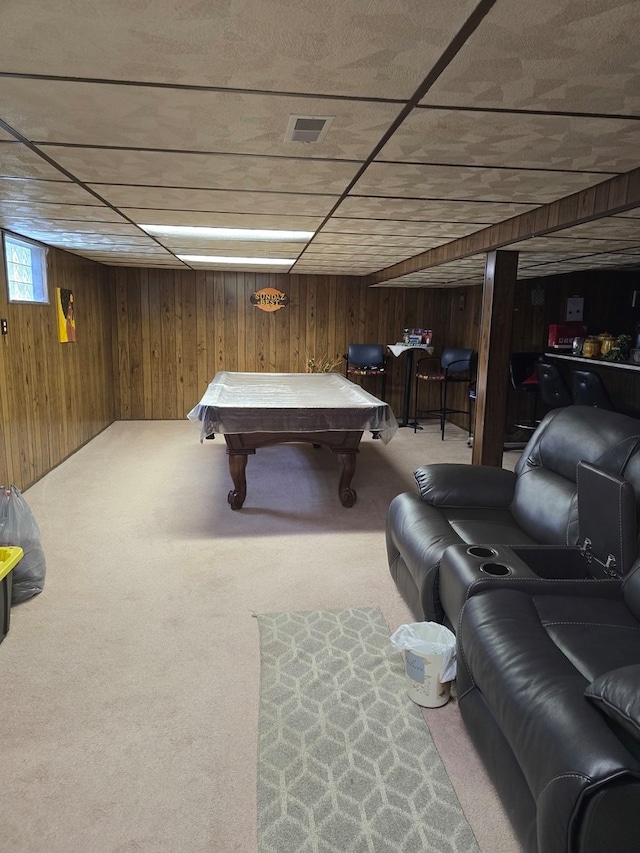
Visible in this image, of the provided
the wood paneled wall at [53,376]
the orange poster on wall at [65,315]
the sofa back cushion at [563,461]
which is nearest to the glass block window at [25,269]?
the wood paneled wall at [53,376]

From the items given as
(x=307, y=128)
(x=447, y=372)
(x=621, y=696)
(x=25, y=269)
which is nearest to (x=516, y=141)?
(x=307, y=128)

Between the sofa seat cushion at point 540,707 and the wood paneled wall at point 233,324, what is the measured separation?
227 inches

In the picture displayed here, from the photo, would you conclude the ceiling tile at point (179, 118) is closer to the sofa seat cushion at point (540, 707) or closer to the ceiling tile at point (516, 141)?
the ceiling tile at point (516, 141)

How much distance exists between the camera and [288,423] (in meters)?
3.89

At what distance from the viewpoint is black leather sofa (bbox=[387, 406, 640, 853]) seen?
3.96 ft

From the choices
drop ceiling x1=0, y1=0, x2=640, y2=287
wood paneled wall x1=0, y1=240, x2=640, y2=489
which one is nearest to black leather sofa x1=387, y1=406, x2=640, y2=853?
drop ceiling x1=0, y1=0, x2=640, y2=287

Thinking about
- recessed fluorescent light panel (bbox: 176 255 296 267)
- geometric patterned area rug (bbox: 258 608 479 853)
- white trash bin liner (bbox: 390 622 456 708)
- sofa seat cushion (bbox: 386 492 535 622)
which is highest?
recessed fluorescent light panel (bbox: 176 255 296 267)

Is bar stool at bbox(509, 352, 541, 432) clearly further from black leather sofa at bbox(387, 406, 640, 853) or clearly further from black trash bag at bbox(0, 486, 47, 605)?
black trash bag at bbox(0, 486, 47, 605)

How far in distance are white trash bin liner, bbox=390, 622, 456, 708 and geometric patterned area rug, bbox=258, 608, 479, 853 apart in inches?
2.4

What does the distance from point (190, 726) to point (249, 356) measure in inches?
233

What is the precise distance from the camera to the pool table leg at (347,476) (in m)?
4.14

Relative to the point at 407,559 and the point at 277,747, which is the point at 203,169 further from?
the point at 277,747

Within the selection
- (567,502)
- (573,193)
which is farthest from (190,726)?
(573,193)

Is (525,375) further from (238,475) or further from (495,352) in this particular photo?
(238,475)
